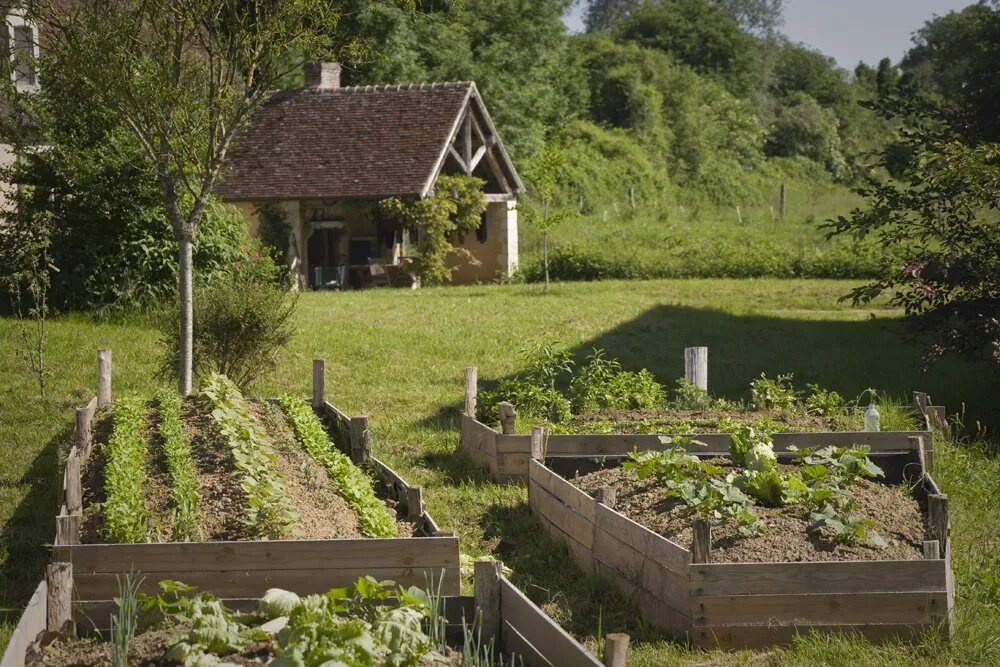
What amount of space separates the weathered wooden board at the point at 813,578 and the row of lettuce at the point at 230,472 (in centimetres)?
190

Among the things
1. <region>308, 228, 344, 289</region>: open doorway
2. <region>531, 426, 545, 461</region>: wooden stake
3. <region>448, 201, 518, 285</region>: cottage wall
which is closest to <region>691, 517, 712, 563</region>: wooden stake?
<region>531, 426, 545, 461</region>: wooden stake

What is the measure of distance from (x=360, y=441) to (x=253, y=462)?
147cm

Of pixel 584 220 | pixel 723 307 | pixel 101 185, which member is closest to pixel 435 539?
pixel 101 185

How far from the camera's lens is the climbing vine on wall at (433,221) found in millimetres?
27875

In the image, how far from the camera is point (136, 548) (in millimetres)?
6895

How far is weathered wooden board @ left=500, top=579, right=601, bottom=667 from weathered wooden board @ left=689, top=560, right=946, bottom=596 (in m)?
1.38

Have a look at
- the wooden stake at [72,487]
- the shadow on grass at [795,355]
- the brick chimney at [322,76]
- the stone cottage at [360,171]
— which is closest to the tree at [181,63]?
the shadow on grass at [795,355]

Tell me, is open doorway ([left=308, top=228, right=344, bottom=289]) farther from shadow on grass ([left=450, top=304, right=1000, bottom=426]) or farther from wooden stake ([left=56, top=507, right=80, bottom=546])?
wooden stake ([left=56, top=507, right=80, bottom=546])

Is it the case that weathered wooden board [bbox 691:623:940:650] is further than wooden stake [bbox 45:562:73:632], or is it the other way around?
weathered wooden board [bbox 691:623:940:650]

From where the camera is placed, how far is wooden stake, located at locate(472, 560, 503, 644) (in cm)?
591

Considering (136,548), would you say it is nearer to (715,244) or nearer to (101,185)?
(101,185)

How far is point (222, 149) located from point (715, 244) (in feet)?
66.5

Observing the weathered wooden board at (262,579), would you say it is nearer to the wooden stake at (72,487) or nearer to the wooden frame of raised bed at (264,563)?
the wooden frame of raised bed at (264,563)

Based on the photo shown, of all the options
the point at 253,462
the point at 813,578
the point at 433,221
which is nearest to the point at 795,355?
the point at 253,462
